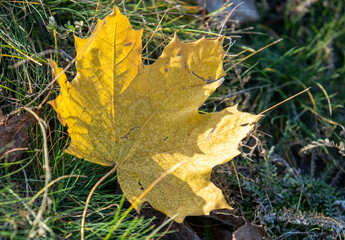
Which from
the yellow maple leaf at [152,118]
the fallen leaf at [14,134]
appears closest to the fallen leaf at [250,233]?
the yellow maple leaf at [152,118]

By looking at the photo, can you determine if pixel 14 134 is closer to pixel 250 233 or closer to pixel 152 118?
pixel 152 118

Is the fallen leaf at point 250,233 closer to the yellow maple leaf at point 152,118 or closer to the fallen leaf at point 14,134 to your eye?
the yellow maple leaf at point 152,118

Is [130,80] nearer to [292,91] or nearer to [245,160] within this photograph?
[245,160]

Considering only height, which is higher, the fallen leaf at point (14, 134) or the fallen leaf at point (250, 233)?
the fallen leaf at point (14, 134)

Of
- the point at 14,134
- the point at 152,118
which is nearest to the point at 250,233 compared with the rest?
the point at 152,118

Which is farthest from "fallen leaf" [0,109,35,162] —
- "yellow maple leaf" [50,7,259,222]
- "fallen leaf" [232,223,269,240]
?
"fallen leaf" [232,223,269,240]

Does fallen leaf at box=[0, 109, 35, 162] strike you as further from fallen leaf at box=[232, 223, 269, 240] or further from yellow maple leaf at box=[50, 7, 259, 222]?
fallen leaf at box=[232, 223, 269, 240]
